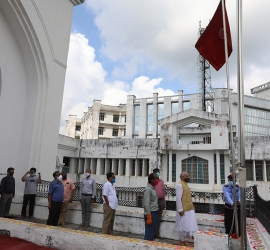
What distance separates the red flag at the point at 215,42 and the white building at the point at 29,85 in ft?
17.9

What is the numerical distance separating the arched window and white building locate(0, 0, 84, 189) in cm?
1060

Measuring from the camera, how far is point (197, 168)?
642 inches

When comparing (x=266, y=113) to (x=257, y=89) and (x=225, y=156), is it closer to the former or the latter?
(x=257, y=89)

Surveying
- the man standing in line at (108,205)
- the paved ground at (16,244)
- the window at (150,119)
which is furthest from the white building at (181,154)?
the window at (150,119)

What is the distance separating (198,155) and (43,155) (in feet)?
36.7

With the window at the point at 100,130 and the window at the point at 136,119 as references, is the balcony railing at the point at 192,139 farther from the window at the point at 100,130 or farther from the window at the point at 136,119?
the window at the point at 100,130

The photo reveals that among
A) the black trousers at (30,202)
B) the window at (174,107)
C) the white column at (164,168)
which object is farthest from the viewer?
the window at (174,107)

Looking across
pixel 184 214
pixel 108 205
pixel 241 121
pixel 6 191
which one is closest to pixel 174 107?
pixel 6 191

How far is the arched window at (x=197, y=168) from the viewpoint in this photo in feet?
52.4

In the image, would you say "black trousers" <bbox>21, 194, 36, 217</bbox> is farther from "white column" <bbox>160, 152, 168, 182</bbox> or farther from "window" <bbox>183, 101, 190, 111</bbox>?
"window" <bbox>183, 101, 190, 111</bbox>

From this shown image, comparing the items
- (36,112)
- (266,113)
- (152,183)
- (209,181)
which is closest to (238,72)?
(152,183)

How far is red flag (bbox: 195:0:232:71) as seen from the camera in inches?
197

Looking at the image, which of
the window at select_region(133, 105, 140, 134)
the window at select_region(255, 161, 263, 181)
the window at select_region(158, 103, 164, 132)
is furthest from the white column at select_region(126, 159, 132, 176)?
the window at select_region(133, 105, 140, 134)

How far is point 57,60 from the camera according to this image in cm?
877
